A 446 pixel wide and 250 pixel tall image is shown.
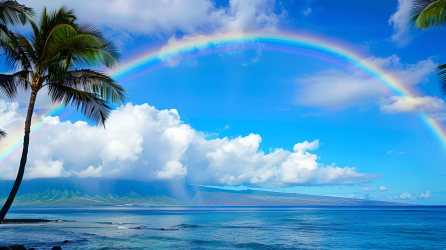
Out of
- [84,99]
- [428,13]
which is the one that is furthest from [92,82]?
[428,13]

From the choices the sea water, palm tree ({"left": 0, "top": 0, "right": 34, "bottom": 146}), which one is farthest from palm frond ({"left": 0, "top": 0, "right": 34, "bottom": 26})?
the sea water

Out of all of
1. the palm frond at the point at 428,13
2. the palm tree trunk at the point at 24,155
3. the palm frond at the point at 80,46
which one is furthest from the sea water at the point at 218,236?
the palm frond at the point at 428,13

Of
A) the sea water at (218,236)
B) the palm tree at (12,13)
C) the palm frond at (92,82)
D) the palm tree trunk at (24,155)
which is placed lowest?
the sea water at (218,236)

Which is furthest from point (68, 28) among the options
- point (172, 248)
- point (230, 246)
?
point (230, 246)

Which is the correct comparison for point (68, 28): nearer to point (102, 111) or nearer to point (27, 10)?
point (27, 10)

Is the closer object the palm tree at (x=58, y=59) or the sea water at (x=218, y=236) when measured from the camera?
the palm tree at (x=58, y=59)

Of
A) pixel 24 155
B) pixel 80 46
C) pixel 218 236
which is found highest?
pixel 80 46

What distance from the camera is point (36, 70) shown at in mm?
15586

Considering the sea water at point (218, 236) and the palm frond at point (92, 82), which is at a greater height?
the palm frond at point (92, 82)

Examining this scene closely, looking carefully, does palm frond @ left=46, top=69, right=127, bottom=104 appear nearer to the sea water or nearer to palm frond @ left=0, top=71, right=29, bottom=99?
palm frond @ left=0, top=71, right=29, bottom=99

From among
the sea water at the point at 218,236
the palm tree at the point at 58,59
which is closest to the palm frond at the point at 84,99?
the palm tree at the point at 58,59

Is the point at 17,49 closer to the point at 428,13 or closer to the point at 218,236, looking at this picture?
the point at 428,13

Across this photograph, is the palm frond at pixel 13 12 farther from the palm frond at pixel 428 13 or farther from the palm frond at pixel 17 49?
the palm frond at pixel 428 13

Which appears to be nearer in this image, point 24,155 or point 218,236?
point 24,155
